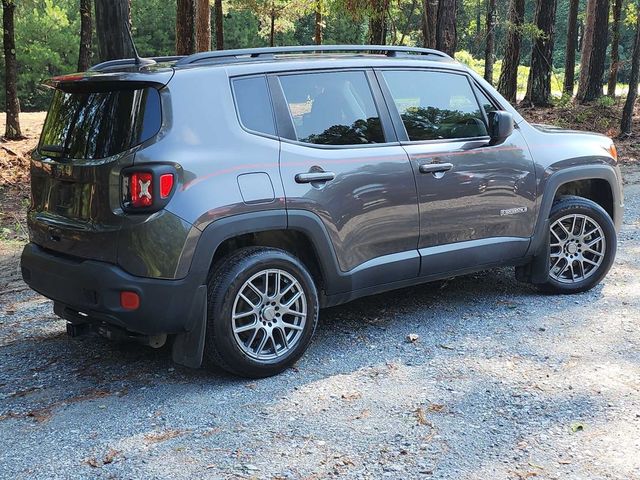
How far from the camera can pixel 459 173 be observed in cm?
527

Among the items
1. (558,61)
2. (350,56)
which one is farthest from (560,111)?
(558,61)

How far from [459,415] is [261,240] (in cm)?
169

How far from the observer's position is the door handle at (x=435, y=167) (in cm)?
508

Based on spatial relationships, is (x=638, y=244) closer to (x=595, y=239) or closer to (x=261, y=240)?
(x=595, y=239)

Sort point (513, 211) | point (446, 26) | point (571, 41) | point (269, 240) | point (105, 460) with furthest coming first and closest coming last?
point (571, 41) → point (446, 26) → point (513, 211) → point (269, 240) → point (105, 460)

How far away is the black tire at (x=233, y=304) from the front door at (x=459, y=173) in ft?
3.55

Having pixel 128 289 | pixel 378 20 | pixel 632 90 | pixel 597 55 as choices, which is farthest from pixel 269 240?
pixel 597 55

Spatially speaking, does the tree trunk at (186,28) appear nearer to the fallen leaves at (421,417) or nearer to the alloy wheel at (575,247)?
the alloy wheel at (575,247)

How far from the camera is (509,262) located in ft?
18.9

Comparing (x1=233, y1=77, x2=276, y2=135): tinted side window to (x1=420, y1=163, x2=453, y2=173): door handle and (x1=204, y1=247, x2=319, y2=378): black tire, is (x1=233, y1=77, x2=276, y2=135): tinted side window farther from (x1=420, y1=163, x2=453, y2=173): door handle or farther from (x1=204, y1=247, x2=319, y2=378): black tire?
(x1=420, y1=163, x2=453, y2=173): door handle

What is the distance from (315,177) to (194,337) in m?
1.27

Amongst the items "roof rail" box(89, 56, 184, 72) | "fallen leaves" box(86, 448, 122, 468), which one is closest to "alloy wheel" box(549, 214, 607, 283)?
"roof rail" box(89, 56, 184, 72)

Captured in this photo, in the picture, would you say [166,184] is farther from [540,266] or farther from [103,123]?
[540,266]

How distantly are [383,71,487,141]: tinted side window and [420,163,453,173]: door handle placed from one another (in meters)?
0.23
